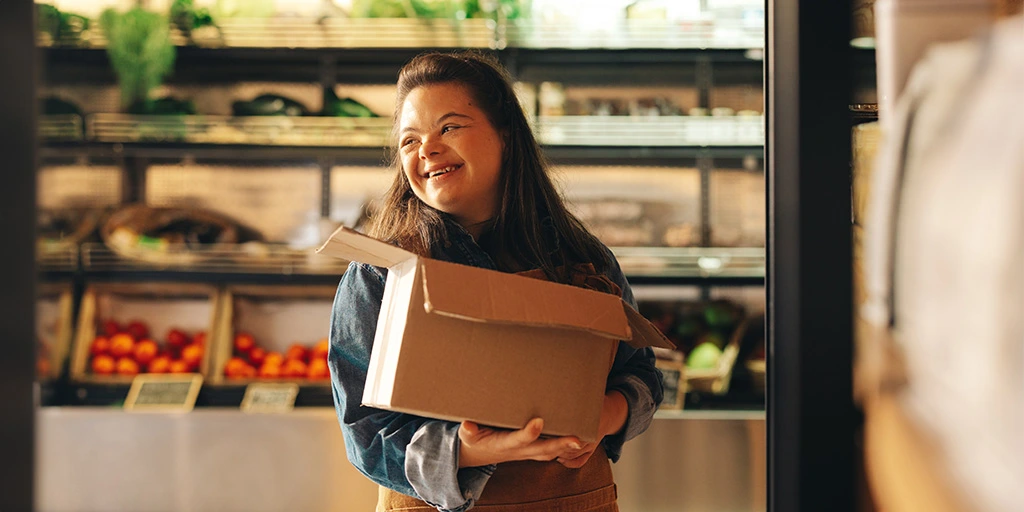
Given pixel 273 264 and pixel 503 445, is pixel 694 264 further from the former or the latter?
pixel 503 445

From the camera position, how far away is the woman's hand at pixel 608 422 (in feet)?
3.96

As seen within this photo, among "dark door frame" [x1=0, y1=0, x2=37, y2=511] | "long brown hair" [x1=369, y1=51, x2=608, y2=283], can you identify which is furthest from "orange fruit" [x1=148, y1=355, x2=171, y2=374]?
"dark door frame" [x1=0, y1=0, x2=37, y2=511]

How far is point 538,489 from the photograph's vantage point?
1244mm

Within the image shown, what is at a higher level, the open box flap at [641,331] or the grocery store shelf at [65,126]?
the grocery store shelf at [65,126]

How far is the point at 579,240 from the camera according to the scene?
1.39m

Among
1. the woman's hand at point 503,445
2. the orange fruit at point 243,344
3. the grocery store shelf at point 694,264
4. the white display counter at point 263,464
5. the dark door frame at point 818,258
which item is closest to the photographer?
the dark door frame at point 818,258

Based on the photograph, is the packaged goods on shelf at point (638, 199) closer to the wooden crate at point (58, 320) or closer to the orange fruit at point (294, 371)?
the orange fruit at point (294, 371)

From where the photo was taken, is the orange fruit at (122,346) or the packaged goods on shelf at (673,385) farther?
the orange fruit at (122,346)

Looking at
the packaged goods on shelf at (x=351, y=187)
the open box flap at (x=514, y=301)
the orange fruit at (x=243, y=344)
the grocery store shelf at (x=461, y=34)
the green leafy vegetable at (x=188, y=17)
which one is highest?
the green leafy vegetable at (x=188, y=17)

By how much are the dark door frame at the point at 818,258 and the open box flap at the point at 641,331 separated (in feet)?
1.40

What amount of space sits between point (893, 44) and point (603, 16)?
2433 mm

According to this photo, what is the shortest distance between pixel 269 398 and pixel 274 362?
25 cm

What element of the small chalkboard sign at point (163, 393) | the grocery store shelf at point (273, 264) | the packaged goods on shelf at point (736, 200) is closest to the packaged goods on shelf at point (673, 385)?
the grocery store shelf at point (273, 264)

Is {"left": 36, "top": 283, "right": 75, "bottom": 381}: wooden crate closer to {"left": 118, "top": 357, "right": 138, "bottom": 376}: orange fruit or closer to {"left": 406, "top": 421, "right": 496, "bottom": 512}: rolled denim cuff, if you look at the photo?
{"left": 118, "top": 357, "right": 138, "bottom": 376}: orange fruit
